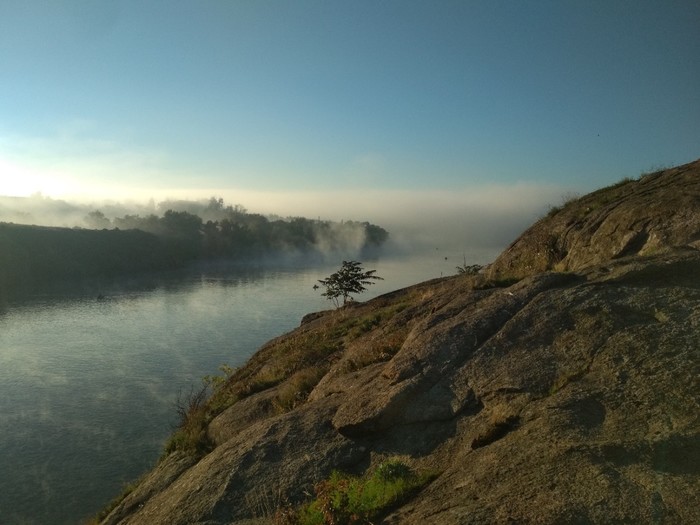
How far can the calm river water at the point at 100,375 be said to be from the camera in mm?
19875

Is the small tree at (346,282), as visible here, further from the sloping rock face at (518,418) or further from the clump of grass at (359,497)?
the clump of grass at (359,497)

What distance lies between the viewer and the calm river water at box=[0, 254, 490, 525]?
19875 millimetres

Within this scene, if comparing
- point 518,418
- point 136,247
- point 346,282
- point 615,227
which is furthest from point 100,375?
point 136,247

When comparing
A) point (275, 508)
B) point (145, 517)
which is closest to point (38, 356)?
point (145, 517)

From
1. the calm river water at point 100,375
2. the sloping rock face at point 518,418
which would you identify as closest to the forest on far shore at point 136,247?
the calm river water at point 100,375

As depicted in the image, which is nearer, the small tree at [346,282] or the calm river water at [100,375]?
the calm river water at [100,375]

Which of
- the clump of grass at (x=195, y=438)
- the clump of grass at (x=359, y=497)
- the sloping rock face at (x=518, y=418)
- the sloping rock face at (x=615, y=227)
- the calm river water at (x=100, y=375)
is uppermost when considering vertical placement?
the sloping rock face at (x=615, y=227)

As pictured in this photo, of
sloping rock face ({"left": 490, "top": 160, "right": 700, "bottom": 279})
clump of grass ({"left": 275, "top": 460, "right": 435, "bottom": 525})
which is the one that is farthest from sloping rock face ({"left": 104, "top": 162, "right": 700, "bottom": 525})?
sloping rock face ({"left": 490, "top": 160, "right": 700, "bottom": 279})

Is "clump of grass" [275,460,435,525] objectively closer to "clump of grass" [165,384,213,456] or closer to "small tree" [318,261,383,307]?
"clump of grass" [165,384,213,456]

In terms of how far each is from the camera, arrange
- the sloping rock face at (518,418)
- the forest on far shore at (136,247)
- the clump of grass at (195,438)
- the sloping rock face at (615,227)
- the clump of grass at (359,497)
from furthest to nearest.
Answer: the forest on far shore at (136,247) → the clump of grass at (195,438) → the sloping rock face at (615,227) → the clump of grass at (359,497) → the sloping rock face at (518,418)

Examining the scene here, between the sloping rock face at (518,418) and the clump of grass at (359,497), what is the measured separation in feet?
0.60

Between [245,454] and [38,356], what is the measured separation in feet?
120

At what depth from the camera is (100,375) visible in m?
33.4

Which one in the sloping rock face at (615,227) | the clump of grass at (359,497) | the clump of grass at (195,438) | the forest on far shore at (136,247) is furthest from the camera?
the forest on far shore at (136,247)
